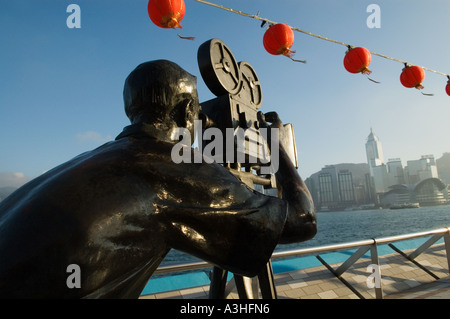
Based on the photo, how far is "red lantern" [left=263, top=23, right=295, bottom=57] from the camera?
17.1 ft

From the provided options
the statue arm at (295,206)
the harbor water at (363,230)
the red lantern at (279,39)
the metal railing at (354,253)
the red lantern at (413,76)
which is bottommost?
the harbor water at (363,230)

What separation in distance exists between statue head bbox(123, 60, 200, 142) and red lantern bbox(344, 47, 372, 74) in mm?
5383

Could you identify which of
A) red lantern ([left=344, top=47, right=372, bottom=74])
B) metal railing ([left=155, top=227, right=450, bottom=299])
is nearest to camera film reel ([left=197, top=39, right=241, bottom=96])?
metal railing ([left=155, top=227, right=450, bottom=299])

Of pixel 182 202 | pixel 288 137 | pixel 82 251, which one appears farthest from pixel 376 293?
pixel 82 251

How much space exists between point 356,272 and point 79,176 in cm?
556

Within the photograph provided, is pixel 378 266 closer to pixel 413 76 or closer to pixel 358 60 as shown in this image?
pixel 358 60

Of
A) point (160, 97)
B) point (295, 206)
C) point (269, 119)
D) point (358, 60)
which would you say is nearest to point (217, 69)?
point (269, 119)

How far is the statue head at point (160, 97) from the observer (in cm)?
151

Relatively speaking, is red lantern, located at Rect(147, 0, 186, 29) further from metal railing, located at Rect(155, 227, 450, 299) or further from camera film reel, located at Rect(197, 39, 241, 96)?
metal railing, located at Rect(155, 227, 450, 299)

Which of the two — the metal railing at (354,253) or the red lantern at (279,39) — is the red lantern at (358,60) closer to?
the red lantern at (279,39)

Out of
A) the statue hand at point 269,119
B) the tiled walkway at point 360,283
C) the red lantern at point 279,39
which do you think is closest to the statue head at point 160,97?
the statue hand at point 269,119

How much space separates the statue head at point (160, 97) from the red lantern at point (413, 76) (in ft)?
22.9

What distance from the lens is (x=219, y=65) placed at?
2377mm
